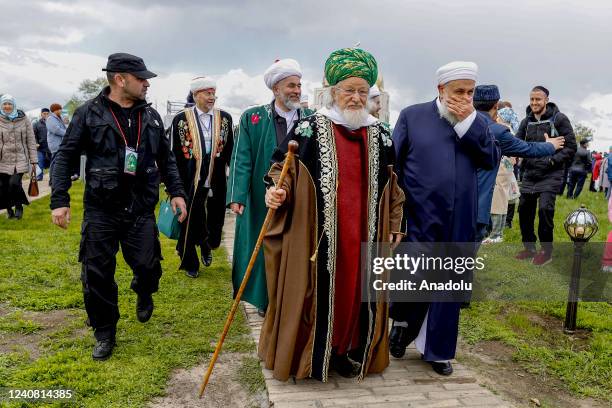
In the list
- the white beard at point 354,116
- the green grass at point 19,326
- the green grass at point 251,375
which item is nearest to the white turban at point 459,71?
the white beard at point 354,116

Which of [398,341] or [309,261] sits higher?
[309,261]

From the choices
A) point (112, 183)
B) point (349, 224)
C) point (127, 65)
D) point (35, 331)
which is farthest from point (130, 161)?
point (35, 331)

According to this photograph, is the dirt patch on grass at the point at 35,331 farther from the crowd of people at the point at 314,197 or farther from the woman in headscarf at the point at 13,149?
the woman in headscarf at the point at 13,149

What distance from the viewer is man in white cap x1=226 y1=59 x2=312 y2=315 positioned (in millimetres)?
4461

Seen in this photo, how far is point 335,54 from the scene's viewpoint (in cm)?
335

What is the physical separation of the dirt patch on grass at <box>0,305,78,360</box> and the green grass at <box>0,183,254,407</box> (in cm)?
4

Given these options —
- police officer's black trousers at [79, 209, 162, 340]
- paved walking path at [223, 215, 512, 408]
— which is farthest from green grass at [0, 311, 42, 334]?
paved walking path at [223, 215, 512, 408]

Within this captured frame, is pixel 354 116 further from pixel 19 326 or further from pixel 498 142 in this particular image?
pixel 19 326

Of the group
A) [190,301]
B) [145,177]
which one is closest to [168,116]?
[190,301]

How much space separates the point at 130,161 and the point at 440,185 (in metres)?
2.10

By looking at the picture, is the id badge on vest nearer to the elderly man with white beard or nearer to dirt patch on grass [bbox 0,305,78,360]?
the elderly man with white beard

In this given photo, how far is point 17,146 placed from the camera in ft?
28.0

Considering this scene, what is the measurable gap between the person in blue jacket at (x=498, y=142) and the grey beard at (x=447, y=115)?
3.64 ft

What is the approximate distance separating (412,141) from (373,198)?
55cm
